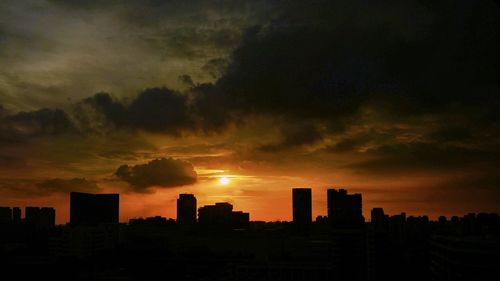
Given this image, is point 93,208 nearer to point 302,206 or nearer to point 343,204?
point 302,206

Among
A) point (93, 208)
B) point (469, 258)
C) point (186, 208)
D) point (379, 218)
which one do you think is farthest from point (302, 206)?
point (469, 258)

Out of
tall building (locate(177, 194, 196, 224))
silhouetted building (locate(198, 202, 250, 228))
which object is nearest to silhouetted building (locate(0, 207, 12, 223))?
tall building (locate(177, 194, 196, 224))

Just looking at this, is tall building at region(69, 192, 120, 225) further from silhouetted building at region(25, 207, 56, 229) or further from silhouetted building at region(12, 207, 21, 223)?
silhouetted building at region(12, 207, 21, 223)

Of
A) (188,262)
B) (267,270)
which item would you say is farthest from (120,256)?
(267,270)

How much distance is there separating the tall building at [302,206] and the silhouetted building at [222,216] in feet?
91.8

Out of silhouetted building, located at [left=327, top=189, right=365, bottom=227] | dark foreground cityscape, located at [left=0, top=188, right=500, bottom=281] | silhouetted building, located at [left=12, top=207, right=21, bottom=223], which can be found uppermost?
silhouetted building, located at [left=327, top=189, right=365, bottom=227]

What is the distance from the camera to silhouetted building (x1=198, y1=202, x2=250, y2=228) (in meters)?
170

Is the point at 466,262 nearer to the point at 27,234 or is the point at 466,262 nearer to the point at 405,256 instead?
the point at 405,256

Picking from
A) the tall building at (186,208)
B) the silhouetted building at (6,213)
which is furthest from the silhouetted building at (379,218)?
the silhouetted building at (6,213)

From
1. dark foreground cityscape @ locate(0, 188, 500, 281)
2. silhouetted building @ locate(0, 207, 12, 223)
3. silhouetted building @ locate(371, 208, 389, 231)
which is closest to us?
dark foreground cityscape @ locate(0, 188, 500, 281)

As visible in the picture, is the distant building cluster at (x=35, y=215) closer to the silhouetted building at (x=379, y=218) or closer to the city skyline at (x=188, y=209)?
the city skyline at (x=188, y=209)

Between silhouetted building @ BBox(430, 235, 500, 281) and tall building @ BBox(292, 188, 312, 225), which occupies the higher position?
tall building @ BBox(292, 188, 312, 225)

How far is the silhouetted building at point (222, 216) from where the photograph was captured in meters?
170

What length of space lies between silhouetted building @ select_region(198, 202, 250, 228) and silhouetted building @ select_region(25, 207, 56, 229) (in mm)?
47096
